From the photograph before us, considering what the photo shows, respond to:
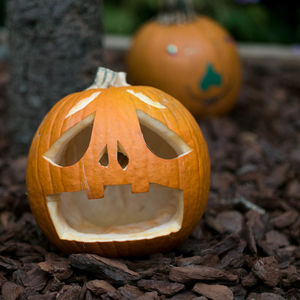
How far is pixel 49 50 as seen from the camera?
2965 millimetres

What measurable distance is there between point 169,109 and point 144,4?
4.64m

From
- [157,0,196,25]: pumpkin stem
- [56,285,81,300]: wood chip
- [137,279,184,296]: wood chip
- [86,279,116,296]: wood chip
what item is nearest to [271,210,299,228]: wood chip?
[137,279,184,296]: wood chip

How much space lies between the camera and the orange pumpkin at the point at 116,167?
1971mm

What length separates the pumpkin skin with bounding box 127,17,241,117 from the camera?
3756 millimetres

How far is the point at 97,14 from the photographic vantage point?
3027 mm

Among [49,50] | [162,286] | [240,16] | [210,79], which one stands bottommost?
[162,286]

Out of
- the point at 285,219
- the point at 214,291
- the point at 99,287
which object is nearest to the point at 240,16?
the point at 285,219

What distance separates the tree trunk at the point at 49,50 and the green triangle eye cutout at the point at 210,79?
3.32ft

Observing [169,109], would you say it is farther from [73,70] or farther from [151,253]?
Result: [73,70]

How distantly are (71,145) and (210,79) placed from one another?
6.02 feet

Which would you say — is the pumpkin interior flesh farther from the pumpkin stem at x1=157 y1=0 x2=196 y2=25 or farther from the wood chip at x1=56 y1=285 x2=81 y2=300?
the pumpkin stem at x1=157 y1=0 x2=196 y2=25

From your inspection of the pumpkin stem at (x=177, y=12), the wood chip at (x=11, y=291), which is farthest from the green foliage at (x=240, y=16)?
the wood chip at (x=11, y=291)

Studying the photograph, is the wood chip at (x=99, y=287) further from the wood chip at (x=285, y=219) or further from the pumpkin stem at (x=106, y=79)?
the wood chip at (x=285, y=219)

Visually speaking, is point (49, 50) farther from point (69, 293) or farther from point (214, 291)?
point (214, 291)
